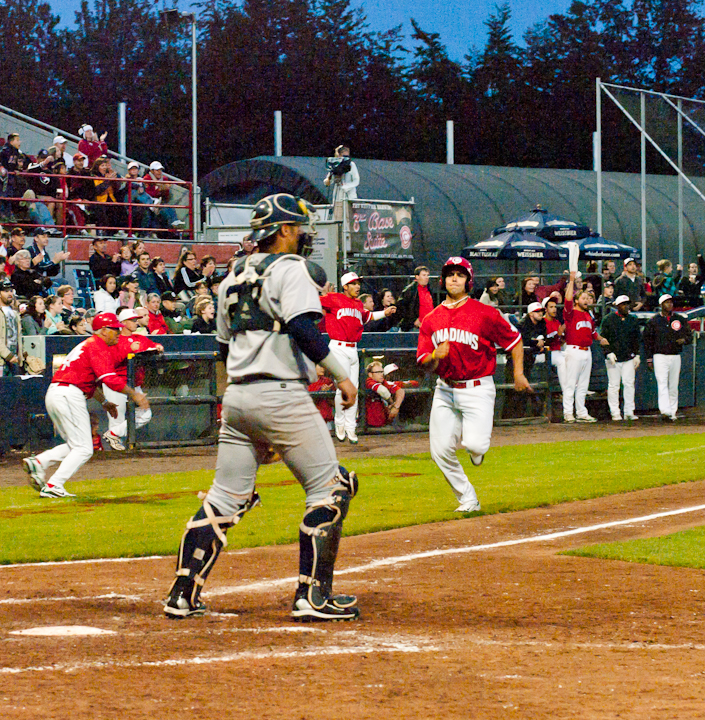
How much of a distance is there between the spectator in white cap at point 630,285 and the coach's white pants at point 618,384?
207cm

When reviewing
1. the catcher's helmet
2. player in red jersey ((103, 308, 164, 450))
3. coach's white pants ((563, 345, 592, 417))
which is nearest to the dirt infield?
the catcher's helmet

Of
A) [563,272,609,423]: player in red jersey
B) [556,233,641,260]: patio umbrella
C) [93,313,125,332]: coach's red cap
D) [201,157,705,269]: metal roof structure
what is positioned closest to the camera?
[93,313,125,332]: coach's red cap

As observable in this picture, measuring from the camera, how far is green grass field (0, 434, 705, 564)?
9062 millimetres

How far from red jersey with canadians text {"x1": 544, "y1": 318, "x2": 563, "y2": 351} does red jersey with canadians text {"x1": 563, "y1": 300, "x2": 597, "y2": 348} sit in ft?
0.61

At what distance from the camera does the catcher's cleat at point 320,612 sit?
594 cm

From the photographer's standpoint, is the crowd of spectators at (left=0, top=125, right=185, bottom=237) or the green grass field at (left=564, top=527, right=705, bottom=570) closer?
the green grass field at (left=564, top=527, right=705, bottom=570)

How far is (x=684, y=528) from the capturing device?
940 cm

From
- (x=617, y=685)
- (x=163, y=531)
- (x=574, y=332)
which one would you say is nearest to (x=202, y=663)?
(x=617, y=685)

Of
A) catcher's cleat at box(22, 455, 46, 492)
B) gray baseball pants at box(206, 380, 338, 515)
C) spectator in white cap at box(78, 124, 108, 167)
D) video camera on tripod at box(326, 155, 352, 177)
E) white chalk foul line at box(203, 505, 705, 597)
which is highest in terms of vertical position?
spectator in white cap at box(78, 124, 108, 167)

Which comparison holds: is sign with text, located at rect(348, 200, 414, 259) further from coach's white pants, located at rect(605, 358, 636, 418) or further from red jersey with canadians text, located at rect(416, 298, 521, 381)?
red jersey with canadians text, located at rect(416, 298, 521, 381)

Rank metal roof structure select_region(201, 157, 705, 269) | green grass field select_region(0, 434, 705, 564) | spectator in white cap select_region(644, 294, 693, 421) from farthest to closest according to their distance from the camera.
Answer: metal roof structure select_region(201, 157, 705, 269)
spectator in white cap select_region(644, 294, 693, 421)
green grass field select_region(0, 434, 705, 564)

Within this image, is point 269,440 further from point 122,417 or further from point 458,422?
point 122,417

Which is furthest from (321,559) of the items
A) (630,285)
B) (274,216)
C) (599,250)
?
(599,250)

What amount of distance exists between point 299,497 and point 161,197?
13.4 m
